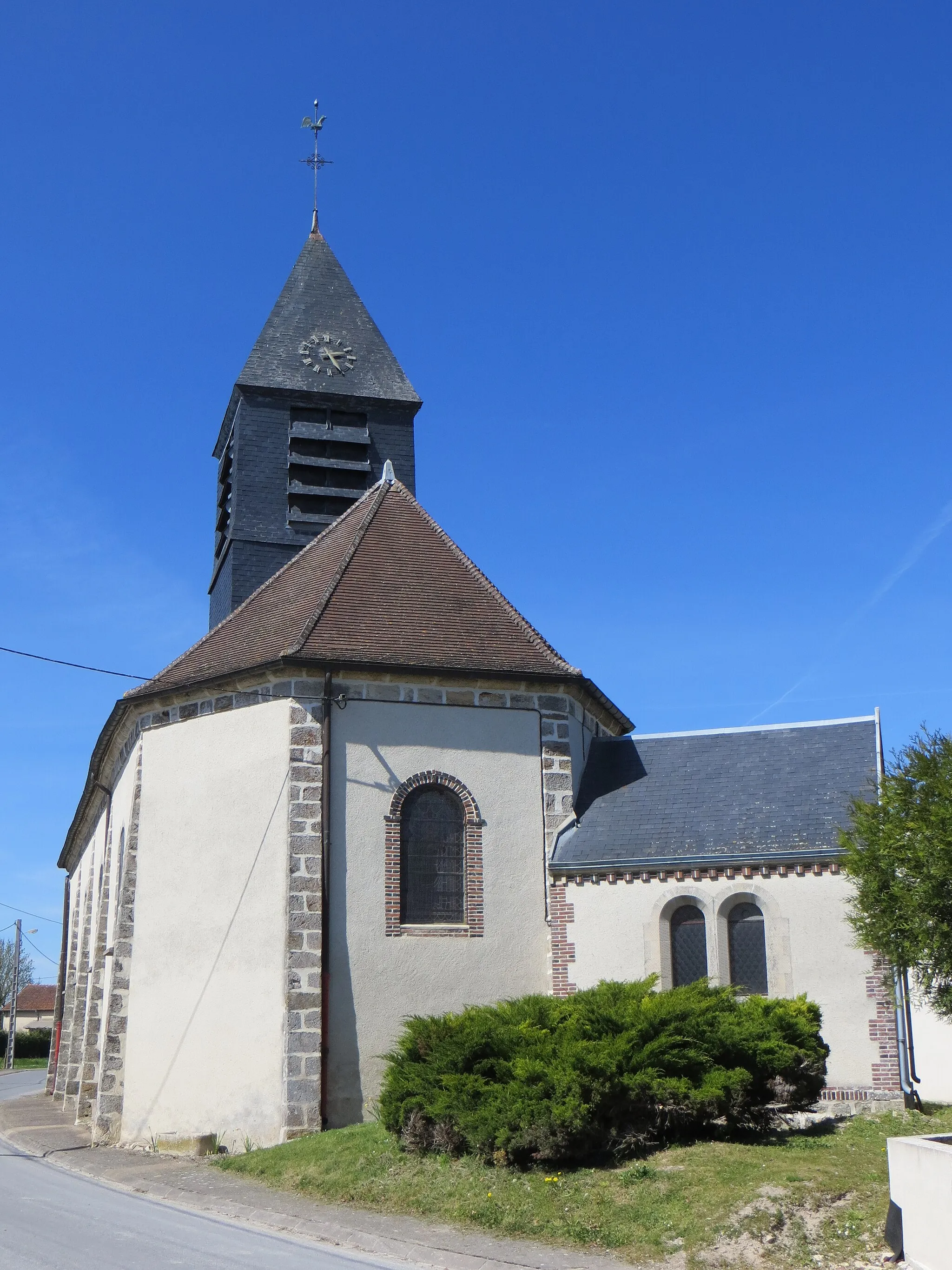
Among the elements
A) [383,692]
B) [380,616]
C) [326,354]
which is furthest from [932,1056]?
[326,354]

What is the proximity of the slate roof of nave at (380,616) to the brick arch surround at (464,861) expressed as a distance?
155cm

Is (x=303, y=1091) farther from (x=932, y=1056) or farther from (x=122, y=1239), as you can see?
(x=932, y=1056)

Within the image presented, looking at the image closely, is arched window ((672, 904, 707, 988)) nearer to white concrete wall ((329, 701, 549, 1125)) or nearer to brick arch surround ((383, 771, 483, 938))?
white concrete wall ((329, 701, 549, 1125))

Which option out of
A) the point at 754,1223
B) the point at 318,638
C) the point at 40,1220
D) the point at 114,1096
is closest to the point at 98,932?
the point at 114,1096

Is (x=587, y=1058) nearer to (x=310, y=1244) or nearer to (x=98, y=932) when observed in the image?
(x=310, y=1244)

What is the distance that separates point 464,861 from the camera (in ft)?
53.5

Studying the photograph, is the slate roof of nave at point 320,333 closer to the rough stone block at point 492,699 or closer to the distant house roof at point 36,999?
the rough stone block at point 492,699

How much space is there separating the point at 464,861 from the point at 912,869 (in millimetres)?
7266

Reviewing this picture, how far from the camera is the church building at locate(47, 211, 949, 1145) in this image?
15.1 meters

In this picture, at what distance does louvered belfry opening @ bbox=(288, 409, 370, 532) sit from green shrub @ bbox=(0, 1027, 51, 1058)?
39.9 metres

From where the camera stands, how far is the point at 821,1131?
490 inches

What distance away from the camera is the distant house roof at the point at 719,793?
16.2m

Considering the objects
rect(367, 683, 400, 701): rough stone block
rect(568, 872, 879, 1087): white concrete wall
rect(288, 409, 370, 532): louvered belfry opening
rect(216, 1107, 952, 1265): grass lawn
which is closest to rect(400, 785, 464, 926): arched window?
rect(367, 683, 400, 701): rough stone block

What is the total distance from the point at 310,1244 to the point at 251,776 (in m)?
7.23
